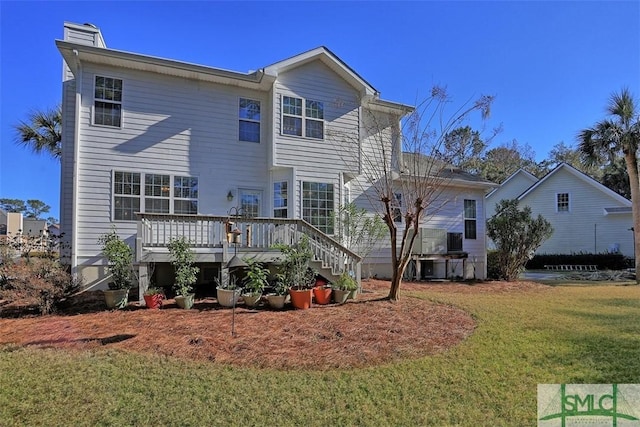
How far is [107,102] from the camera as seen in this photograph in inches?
407

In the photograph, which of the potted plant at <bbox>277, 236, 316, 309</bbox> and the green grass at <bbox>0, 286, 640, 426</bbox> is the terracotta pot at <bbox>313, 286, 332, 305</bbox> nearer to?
the potted plant at <bbox>277, 236, 316, 309</bbox>

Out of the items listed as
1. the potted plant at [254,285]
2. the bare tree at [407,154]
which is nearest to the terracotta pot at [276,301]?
the potted plant at [254,285]

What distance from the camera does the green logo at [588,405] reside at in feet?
11.9

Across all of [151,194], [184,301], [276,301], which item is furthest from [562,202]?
[184,301]

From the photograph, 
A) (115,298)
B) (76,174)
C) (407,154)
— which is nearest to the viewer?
(115,298)

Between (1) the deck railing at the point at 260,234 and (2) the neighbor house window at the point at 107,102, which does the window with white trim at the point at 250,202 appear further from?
(2) the neighbor house window at the point at 107,102

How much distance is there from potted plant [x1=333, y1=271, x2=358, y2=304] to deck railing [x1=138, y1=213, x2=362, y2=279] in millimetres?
668

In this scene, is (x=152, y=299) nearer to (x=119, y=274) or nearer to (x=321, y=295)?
(x=119, y=274)

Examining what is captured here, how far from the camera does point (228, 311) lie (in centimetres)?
761

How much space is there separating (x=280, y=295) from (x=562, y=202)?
26254 millimetres

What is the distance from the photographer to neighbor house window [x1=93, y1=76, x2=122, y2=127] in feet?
33.6

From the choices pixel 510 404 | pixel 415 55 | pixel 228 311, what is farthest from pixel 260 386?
pixel 415 55

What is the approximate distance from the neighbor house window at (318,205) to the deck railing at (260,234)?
2.08 metres

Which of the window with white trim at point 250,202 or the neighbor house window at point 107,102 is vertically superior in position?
the neighbor house window at point 107,102
